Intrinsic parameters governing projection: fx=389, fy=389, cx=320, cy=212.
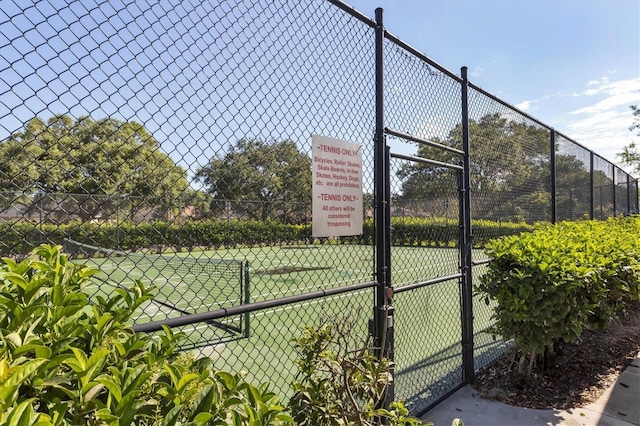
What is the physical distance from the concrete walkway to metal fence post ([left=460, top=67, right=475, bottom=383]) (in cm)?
34

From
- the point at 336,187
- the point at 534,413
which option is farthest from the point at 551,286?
the point at 336,187

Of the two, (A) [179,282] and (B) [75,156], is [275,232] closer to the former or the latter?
(B) [75,156]

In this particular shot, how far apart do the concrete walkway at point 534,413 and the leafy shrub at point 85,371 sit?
8.92 feet

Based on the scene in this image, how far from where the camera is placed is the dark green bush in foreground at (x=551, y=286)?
343 centimetres

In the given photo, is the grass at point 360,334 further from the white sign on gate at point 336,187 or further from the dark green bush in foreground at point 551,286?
the dark green bush in foreground at point 551,286

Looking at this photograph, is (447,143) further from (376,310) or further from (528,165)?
(528,165)

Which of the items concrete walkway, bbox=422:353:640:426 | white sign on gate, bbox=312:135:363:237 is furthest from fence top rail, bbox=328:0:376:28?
concrete walkway, bbox=422:353:640:426

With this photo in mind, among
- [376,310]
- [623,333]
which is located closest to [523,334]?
[376,310]

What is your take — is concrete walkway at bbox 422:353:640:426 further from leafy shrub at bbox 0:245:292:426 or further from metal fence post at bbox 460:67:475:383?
leafy shrub at bbox 0:245:292:426

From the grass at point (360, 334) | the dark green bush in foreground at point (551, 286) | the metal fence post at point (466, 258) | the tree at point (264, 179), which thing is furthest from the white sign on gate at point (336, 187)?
the dark green bush in foreground at point (551, 286)

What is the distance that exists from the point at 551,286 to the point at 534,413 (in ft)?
3.58

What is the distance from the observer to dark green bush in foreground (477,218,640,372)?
3432 mm

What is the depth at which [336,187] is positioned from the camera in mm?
2654

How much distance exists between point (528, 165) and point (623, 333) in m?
2.79
